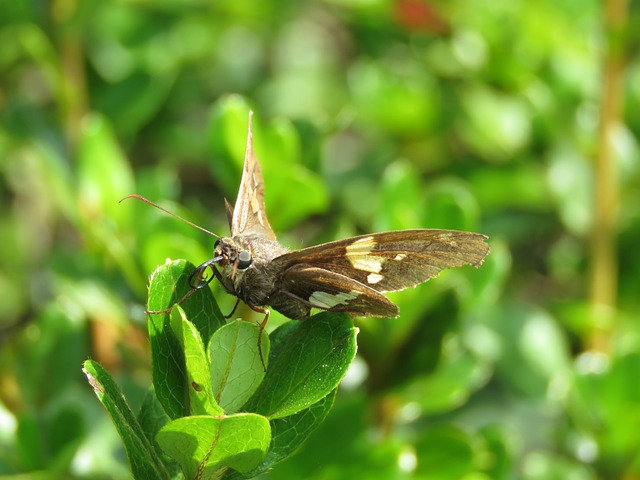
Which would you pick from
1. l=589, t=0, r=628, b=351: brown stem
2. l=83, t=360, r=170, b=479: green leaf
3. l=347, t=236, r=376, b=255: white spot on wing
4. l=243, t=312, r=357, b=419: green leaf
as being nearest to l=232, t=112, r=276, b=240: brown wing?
l=347, t=236, r=376, b=255: white spot on wing

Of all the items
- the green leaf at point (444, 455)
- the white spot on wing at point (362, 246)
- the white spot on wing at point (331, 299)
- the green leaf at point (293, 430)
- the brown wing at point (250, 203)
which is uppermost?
the brown wing at point (250, 203)

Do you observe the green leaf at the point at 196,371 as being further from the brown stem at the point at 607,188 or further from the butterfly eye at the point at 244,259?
the brown stem at the point at 607,188

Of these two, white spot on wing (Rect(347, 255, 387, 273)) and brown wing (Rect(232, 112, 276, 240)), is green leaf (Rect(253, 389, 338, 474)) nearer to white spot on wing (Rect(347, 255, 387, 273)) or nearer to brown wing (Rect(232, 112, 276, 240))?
white spot on wing (Rect(347, 255, 387, 273))

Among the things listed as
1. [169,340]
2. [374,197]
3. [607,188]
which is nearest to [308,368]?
[169,340]

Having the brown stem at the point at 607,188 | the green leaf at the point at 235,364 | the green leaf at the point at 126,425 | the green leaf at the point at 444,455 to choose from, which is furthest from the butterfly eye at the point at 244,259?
the brown stem at the point at 607,188

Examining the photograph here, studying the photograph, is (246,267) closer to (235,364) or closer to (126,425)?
(235,364)

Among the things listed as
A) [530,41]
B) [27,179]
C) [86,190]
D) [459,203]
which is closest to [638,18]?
[530,41]

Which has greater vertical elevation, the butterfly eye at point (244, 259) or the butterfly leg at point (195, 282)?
the butterfly leg at point (195, 282)
